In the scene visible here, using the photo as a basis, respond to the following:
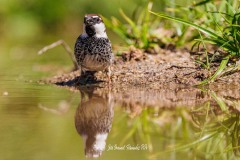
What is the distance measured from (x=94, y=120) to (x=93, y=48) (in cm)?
212

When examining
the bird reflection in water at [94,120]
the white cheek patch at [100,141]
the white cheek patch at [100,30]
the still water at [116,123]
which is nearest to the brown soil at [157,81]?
the still water at [116,123]

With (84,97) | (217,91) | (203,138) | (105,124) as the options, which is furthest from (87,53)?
(203,138)

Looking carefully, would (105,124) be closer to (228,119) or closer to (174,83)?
(228,119)

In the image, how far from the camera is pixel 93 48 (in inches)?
273

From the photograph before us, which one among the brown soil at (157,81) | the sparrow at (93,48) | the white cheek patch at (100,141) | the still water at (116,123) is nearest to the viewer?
the still water at (116,123)

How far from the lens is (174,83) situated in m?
6.56

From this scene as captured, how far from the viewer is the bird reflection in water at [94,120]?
13.5 feet

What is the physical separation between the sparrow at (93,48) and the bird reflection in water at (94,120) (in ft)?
1.88

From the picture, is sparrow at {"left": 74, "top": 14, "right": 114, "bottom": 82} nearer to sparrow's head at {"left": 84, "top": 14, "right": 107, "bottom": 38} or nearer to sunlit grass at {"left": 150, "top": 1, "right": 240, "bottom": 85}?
sparrow's head at {"left": 84, "top": 14, "right": 107, "bottom": 38}

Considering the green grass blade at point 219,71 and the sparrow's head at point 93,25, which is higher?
the sparrow's head at point 93,25

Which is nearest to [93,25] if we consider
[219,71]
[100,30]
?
[100,30]

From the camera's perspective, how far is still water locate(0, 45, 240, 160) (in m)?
3.90

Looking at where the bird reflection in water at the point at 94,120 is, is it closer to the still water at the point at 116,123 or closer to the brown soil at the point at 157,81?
the still water at the point at 116,123

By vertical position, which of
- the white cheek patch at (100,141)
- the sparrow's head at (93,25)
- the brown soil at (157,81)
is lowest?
the white cheek patch at (100,141)
